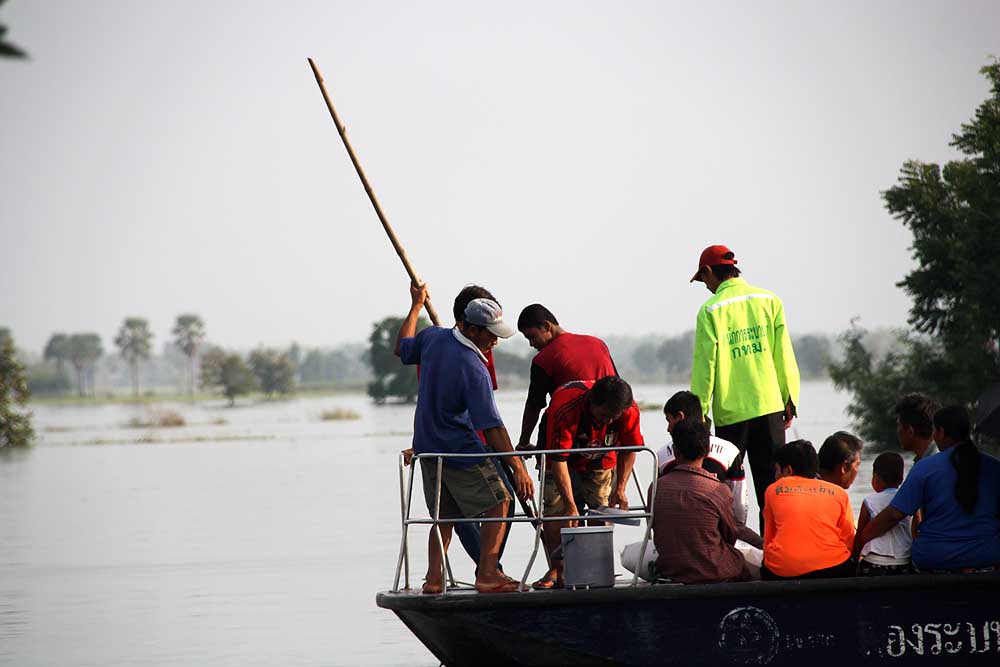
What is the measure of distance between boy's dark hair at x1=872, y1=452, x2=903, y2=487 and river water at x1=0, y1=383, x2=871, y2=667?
241 cm

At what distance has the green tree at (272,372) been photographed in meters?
157

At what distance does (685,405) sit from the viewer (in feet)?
26.7

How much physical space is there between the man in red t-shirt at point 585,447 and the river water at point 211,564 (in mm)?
2363

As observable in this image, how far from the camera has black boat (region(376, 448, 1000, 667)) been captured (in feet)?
24.4

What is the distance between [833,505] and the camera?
24.5 ft

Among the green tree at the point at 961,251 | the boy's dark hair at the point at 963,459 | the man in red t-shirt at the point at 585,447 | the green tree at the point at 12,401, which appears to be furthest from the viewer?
the green tree at the point at 12,401

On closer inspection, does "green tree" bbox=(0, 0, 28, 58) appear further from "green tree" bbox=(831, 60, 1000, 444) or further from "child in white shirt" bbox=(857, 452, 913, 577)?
"green tree" bbox=(831, 60, 1000, 444)

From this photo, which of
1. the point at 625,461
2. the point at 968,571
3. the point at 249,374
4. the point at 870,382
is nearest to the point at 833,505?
the point at 968,571

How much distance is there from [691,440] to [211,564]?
10.8 m

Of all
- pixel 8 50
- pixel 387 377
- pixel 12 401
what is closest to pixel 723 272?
pixel 8 50

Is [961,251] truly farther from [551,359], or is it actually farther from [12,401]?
[12,401]

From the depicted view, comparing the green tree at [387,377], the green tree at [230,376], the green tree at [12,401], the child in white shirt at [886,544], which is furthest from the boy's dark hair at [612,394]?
the green tree at [230,376]

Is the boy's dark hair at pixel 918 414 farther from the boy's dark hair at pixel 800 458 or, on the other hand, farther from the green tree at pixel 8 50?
the green tree at pixel 8 50

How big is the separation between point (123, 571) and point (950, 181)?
18.0 m
